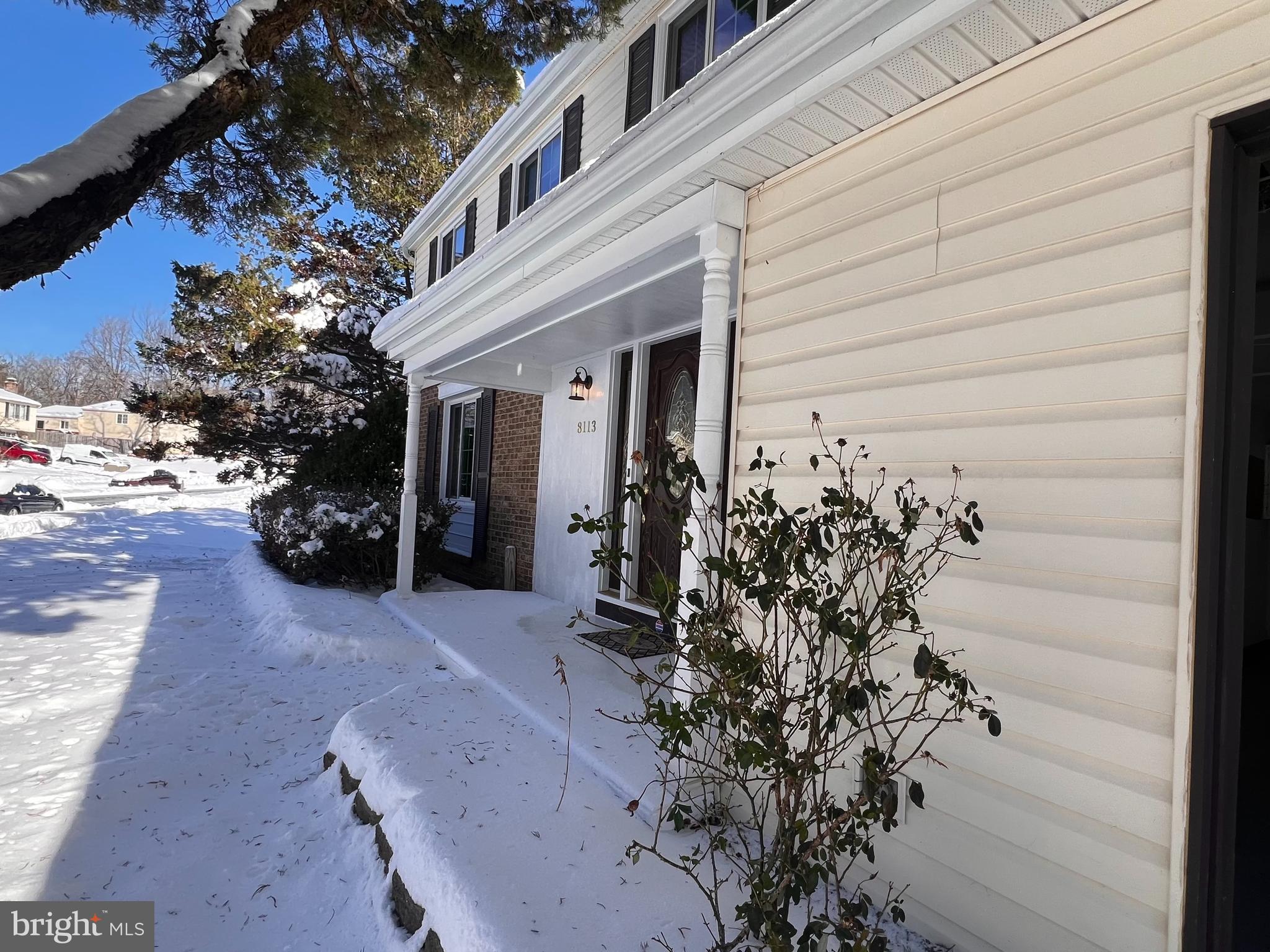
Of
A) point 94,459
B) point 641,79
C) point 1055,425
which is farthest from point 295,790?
point 94,459

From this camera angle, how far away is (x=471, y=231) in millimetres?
9180

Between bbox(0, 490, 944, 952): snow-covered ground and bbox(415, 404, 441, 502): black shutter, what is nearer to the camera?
bbox(0, 490, 944, 952): snow-covered ground

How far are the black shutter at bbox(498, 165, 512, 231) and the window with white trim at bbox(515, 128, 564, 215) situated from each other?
223 millimetres

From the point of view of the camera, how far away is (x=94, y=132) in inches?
133

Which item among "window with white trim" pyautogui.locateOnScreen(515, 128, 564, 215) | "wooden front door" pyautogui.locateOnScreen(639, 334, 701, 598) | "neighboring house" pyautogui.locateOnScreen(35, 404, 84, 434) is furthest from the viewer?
"neighboring house" pyautogui.locateOnScreen(35, 404, 84, 434)

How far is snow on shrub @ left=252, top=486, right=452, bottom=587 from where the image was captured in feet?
25.2

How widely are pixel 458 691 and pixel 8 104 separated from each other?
18151 millimetres

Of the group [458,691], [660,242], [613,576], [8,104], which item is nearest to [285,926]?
[458,691]

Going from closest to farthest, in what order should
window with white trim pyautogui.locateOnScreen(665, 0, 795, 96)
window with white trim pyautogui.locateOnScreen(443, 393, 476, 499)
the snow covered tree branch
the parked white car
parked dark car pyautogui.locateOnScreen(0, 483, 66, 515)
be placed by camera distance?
1. the snow covered tree branch
2. window with white trim pyautogui.locateOnScreen(665, 0, 795, 96)
3. window with white trim pyautogui.locateOnScreen(443, 393, 476, 499)
4. parked dark car pyautogui.locateOnScreen(0, 483, 66, 515)
5. the parked white car

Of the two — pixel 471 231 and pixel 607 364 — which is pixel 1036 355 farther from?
pixel 471 231

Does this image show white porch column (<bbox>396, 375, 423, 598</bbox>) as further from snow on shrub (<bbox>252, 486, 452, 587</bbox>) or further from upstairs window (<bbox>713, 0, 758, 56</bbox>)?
upstairs window (<bbox>713, 0, 758, 56</bbox>)

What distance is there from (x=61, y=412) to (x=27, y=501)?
40979 millimetres

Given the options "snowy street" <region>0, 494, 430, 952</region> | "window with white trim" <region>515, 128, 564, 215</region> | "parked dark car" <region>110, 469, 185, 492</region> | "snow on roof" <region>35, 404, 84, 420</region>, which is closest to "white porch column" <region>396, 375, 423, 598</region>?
→ "snowy street" <region>0, 494, 430, 952</region>

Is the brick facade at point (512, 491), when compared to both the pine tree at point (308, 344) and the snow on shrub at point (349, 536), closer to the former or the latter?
the snow on shrub at point (349, 536)
